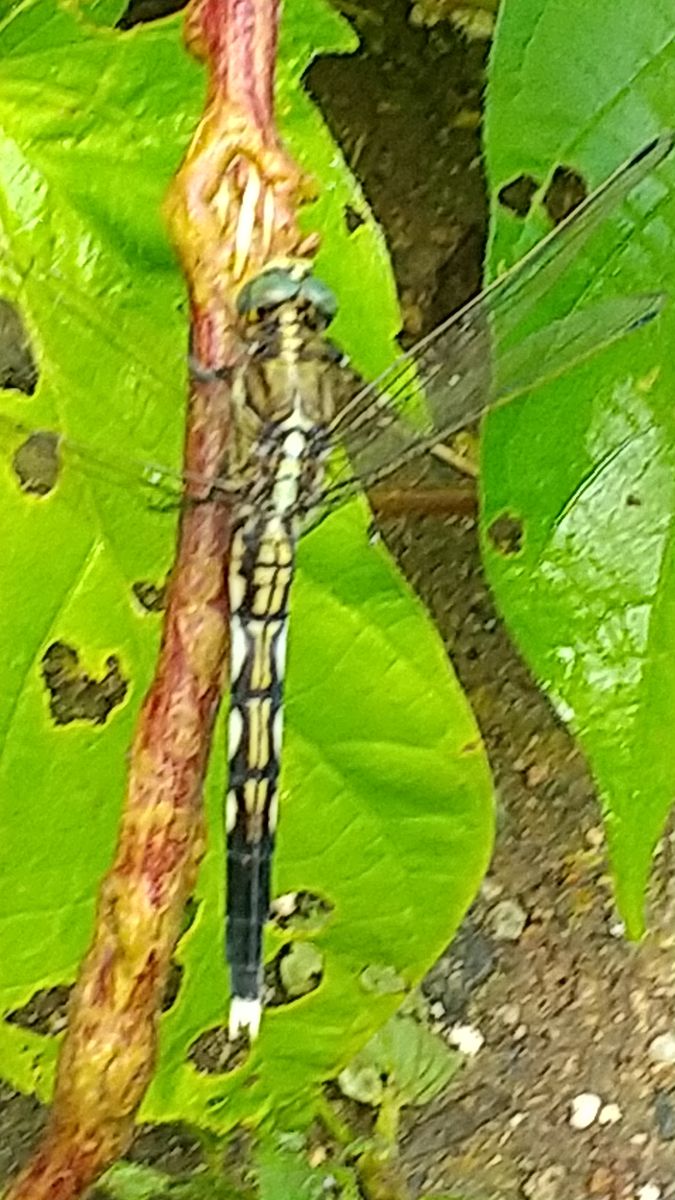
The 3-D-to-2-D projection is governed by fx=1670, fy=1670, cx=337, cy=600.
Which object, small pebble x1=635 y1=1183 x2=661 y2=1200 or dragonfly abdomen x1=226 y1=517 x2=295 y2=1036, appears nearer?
dragonfly abdomen x1=226 y1=517 x2=295 y2=1036

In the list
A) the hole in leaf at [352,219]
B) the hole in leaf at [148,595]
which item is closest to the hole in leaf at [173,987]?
the hole in leaf at [148,595]

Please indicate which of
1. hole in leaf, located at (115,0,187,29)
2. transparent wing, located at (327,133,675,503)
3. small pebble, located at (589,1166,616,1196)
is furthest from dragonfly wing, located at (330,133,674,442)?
small pebble, located at (589,1166,616,1196)

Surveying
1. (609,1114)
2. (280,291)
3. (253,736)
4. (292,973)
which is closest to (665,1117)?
(609,1114)

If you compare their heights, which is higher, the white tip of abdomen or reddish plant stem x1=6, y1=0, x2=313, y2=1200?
reddish plant stem x1=6, y1=0, x2=313, y2=1200

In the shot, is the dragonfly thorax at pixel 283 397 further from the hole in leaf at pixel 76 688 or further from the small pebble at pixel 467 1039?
the small pebble at pixel 467 1039

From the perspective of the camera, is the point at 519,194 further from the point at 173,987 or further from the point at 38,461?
the point at 173,987

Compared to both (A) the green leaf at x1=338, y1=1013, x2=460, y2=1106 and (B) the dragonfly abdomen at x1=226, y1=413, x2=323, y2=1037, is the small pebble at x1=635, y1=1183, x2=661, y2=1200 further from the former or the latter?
(B) the dragonfly abdomen at x1=226, y1=413, x2=323, y2=1037
